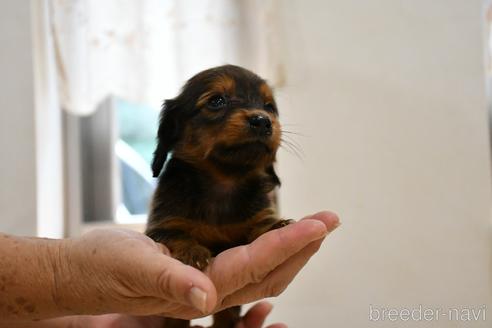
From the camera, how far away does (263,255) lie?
1023 mm

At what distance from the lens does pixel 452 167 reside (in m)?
2.18

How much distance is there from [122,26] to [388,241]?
1886 millimetres

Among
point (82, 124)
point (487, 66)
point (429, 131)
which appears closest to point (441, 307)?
point (429, 131)

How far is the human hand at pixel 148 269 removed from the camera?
924 mm

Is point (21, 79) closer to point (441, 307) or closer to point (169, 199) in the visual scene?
point (169, 199)

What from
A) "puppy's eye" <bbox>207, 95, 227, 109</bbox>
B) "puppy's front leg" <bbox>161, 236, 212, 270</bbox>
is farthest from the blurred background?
"puppy's eye" <bbox>207, 95, 227, 109</bbox>

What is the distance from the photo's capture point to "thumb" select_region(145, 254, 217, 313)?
82 cm

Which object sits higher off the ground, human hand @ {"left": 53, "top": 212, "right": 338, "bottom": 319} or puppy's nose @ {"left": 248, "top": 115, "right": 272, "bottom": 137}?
puppy's nose @ {"left": 248, "top": 115, "right": 272, "bottom": 137}

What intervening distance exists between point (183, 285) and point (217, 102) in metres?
0.75

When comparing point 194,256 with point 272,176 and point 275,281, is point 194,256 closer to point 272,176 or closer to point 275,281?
point 275,281

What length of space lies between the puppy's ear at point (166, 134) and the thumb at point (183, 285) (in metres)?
0.69

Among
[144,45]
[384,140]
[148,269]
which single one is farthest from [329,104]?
[148,269]

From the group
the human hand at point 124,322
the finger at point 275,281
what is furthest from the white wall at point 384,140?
the finger at point 275,281

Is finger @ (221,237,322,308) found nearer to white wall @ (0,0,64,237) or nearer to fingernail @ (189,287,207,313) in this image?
fingernail @ (189,287,207,313)
